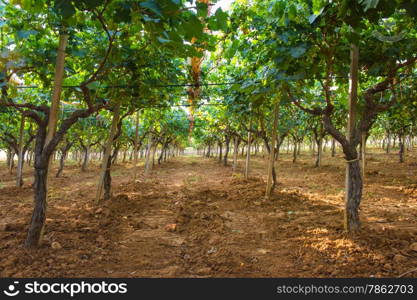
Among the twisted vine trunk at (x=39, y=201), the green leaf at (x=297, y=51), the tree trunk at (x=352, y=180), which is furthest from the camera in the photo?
the tree trunk at (x=352, y=180)

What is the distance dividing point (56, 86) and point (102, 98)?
192 cm

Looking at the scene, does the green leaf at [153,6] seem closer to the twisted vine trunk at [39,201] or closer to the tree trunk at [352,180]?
the twisted vine trunk at [39,201]

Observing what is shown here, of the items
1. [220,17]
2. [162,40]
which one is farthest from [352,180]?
[162,40]

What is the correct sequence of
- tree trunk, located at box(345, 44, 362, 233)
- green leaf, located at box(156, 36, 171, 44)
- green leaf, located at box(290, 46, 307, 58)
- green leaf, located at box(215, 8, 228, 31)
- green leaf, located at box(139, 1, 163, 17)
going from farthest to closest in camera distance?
tree trunk, located at box(345, 44, 362, 233) < green leaf, located at box(290, 46, 307, 58) < green leaf, located at box(215, 8, 228, 31) < green leaf, located at box(156, 36, 171, 44) < green leaf, located at box(139, 1, 163, 17)

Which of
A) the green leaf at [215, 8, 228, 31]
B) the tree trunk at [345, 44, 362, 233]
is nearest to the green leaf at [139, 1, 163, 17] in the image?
the green leaf at [215, 8, 228, 31]

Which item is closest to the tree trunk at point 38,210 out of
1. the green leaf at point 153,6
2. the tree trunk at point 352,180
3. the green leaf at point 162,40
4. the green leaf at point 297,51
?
the green leaf at point 162,40

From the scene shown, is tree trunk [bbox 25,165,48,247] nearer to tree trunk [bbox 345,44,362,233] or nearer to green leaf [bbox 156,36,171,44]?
green leaf [bbox 156,36,171,44]

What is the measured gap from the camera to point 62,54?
358 cm

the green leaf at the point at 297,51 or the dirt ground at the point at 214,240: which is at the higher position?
the green leaf at the point at 297,51

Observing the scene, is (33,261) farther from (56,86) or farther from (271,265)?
(271,265)

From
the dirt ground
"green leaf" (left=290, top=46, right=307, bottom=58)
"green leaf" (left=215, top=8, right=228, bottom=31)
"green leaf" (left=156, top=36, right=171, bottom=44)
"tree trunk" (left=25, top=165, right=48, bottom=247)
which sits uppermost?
"green leaf" (left=290, top=46, right=307, bottom=58)

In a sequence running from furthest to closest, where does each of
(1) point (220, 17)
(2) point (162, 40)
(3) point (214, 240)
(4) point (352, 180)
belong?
(3) point (214, 240) < (4) point (352, 180) < (1) point (220, 17) < (2) point (162, 40)

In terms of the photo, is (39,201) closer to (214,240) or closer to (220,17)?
(214,240)

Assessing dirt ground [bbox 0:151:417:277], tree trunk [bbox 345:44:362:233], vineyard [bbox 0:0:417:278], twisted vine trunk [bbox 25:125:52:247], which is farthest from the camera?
tree trunk [bbox 345:44:362:233]
